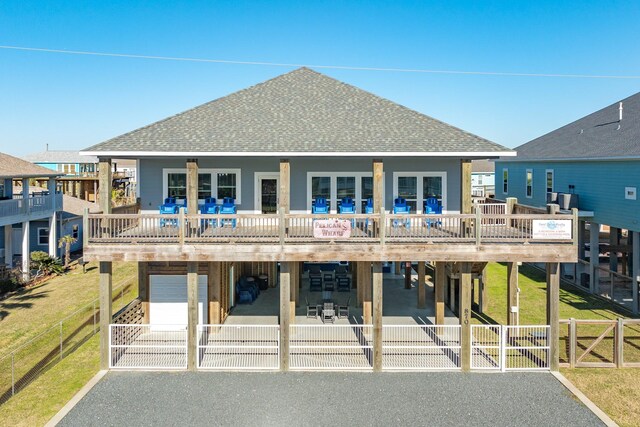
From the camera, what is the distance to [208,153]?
14.6 metres

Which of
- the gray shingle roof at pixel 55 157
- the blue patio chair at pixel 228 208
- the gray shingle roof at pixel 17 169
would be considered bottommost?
the blue patio chair at pixel 228 208

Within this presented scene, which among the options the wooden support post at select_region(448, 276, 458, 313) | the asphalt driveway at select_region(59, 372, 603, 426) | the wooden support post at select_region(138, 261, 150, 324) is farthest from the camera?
the wooden support post at select_region(448, 276, 458, 313)

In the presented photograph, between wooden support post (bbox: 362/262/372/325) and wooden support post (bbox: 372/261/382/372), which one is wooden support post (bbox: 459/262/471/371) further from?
wooden support post (bbox: 362/262/372/325)

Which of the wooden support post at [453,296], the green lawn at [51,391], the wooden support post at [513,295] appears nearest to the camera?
the green lawn at [51,391]

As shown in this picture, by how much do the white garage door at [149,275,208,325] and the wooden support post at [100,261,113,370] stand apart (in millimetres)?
3125

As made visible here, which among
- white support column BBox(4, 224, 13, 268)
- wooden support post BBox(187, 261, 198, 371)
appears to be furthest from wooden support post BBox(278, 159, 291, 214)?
white support column BBox(4, 224, 13, 268)

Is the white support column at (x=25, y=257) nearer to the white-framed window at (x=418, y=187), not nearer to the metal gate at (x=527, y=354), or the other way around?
the white-framed window at (x=418, y=187)

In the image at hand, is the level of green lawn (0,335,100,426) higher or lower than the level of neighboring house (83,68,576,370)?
lower

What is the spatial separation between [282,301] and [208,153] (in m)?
5.29

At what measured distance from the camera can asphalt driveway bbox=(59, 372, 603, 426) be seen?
407 inches

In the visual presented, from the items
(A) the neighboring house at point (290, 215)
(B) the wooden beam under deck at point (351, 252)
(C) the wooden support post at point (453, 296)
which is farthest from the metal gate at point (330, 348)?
(C) the wooden support post at point (453, 296)

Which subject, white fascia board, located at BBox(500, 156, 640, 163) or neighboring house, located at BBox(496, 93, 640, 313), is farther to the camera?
neighboring house, located at BBox(496, 93, 640, 313)

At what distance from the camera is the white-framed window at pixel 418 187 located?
17922mm

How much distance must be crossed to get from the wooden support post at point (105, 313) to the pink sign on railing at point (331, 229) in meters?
6.03
